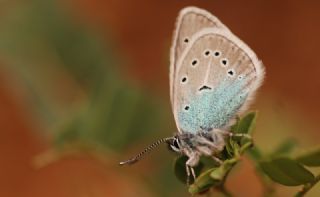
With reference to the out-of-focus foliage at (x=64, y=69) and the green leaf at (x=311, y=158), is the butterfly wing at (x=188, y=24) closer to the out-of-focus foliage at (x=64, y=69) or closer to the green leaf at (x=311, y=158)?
the out-of-focus foliage at (x=64, y=69)

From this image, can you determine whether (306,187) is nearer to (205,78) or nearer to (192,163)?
(192,163)

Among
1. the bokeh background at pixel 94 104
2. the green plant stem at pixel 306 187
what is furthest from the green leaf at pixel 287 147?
the green plant stem at pixel 306 187

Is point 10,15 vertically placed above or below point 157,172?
above

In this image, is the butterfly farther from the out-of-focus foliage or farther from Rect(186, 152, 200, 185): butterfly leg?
the out-of-focus foliage

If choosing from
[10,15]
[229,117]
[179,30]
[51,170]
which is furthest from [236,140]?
[51,170]

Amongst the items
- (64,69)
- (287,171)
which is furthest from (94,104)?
(287,171)

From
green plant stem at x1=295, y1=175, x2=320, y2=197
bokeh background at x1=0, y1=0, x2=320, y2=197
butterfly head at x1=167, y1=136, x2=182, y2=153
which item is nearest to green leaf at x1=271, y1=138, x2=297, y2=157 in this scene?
bokeh background at x1=0, y1=0, x2=320, y2=197

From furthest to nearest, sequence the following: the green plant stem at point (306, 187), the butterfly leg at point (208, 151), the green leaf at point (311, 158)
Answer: the butterfly leg at point (208, 151), the green plant stem at point (306, 187), the green leaf at point (311, 158)

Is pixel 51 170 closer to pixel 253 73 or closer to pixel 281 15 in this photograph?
pixel 281 15
